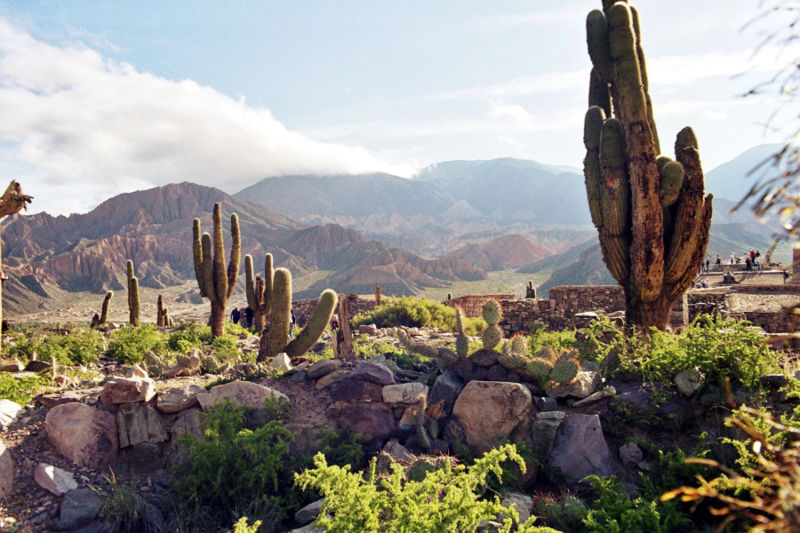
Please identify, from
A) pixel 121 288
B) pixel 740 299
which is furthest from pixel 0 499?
pixel 121 288

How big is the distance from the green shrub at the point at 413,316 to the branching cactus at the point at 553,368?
998 cm

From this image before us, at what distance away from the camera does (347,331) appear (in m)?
10.8

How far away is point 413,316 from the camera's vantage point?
18125 mm

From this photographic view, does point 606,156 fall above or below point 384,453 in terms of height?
above

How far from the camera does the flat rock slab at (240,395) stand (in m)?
7.27

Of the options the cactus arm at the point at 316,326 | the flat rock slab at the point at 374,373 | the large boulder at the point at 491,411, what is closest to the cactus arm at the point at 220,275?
the cactus arm at the point at 316,326

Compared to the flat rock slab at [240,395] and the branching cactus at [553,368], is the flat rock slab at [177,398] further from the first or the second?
the branching cactus at [553,368]

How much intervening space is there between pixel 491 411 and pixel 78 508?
188 inches

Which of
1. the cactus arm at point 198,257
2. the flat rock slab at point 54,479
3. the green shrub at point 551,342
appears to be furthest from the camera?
the cactus arm at point 198,257

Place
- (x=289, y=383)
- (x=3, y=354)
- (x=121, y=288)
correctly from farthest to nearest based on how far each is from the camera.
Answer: (x=121, y=288) → (x=3, y=354) → (x=289, y=383)

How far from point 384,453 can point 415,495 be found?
174 cm

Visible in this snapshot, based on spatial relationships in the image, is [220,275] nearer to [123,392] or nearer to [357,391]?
[123,392]

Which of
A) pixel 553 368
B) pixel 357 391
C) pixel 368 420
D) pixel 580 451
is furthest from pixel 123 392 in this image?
pixel 580 451

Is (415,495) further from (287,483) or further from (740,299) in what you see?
(740,299)
